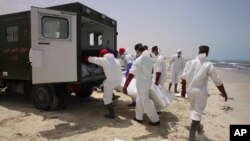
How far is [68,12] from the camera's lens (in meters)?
6.57

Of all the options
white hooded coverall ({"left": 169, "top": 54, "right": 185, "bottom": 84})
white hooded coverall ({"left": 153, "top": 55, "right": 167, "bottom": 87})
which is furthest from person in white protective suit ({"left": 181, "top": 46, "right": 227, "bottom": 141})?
white hooded coverall ({"left": 169, "top": 54, "right": 185, "bottom": 84})

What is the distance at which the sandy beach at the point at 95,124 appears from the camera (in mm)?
5598

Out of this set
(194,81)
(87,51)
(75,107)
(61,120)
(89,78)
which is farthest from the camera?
(87,51)

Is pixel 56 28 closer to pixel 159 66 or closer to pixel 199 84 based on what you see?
pixel 159 66

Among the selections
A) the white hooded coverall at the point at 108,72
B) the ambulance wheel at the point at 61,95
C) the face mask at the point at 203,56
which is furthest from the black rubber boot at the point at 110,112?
the face mask at the point at 203,56

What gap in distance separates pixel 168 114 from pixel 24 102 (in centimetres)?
467

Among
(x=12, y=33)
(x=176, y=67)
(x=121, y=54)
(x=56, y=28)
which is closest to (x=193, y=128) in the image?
(x=56, y=28)

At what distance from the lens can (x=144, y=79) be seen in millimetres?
6371

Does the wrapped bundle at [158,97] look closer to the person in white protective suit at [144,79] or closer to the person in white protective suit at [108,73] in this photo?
the person in white protective suit at [144,79]

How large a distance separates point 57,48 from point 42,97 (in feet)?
5.53

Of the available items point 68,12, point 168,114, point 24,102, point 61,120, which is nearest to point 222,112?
point 168,114

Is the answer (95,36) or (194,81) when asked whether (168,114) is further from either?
(95,36)

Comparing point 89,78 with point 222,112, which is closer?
point 89,78

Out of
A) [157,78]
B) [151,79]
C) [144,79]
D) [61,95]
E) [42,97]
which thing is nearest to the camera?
[144,79]
